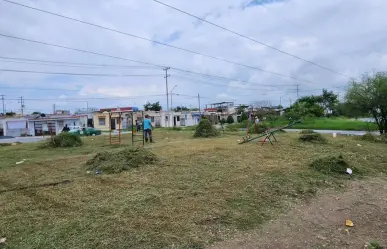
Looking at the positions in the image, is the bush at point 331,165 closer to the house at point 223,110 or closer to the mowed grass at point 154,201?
the mowed grass at point 154,201

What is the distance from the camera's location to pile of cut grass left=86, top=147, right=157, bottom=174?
7.52 metres

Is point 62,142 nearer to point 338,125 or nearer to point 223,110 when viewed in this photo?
point 338,125

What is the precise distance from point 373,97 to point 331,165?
55.0ft

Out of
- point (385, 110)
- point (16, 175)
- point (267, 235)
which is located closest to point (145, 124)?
point (16, 175)

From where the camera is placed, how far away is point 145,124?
1474cm

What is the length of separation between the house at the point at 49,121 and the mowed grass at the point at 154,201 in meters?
41.5

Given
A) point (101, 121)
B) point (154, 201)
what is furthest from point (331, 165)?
point (101, 121)

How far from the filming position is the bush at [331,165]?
728cm

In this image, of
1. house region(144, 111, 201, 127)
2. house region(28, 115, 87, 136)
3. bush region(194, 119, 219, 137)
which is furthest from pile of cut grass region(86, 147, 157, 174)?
house region(144, 111, 201, 127)

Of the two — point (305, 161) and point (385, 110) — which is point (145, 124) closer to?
point (305, 161)

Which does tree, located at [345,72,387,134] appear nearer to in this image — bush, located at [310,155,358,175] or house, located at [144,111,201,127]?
bush, located at [310,155,358,175]

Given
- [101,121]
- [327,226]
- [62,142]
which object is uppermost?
[101,121]

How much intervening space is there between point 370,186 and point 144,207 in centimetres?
480

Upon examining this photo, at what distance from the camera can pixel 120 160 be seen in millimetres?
7941
